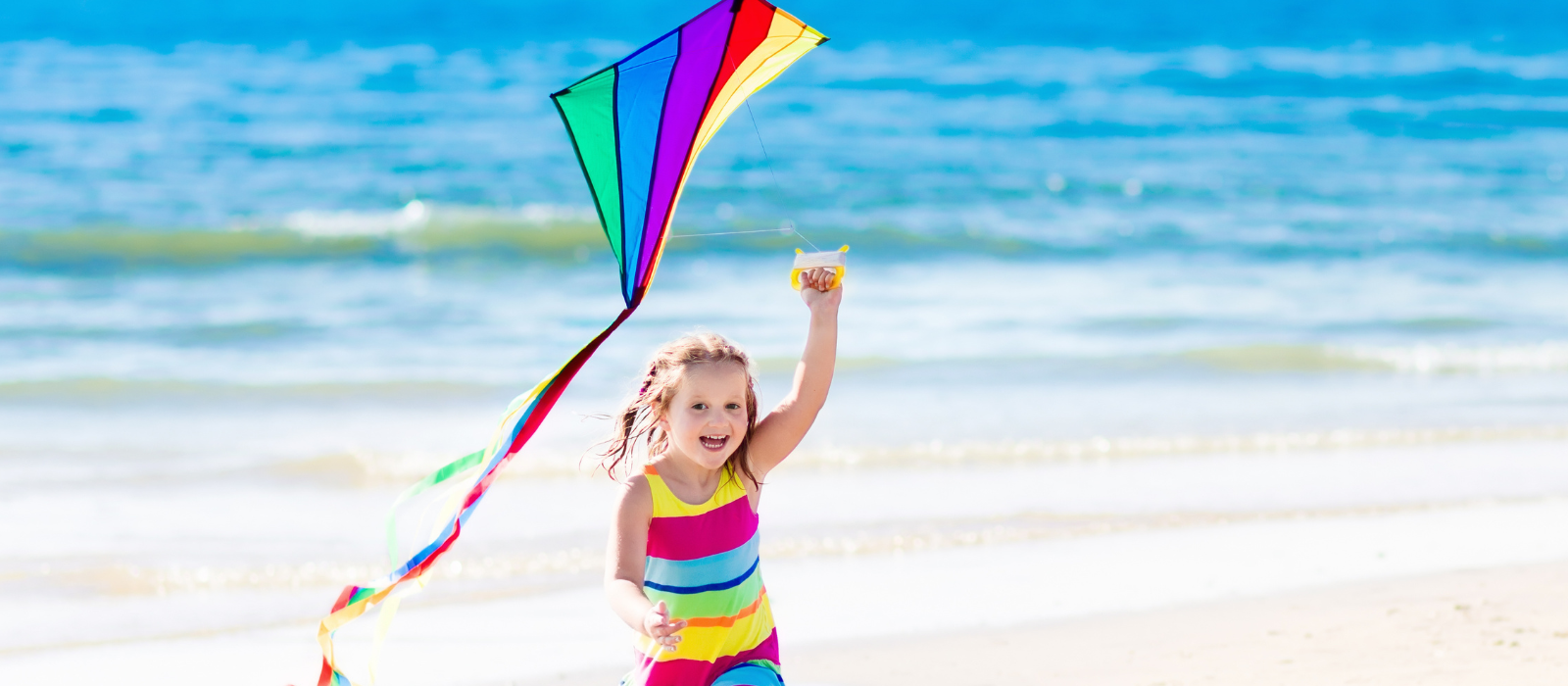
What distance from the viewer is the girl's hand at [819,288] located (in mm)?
2920

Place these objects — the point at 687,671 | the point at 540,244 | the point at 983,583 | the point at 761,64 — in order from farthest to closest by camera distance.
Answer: the point at 540,244 → the point at 983,583 → the point at 761,64 → the point at 687,671

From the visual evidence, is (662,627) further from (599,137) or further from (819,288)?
(599,137)

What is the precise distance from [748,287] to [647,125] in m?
8.92

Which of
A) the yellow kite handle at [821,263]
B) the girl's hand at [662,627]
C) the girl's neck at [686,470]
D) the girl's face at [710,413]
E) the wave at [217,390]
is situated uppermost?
the wave at [217,390]

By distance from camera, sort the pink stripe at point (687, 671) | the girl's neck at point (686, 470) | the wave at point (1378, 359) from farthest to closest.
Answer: the wave at point (1378, 359) → the girl's neck at point (686, 470) → the pink stripe at point (687, 671)

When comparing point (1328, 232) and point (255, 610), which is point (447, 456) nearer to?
point (255, 610)

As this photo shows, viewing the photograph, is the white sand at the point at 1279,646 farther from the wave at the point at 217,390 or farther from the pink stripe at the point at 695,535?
the wave at the point at 217,390

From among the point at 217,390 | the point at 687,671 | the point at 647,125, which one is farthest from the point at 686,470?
the point at 217,390

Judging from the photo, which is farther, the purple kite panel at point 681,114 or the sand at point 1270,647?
the sand at point 1270,647

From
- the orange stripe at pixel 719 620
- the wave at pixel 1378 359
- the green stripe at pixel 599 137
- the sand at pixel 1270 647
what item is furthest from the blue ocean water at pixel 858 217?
the orange stripe at pixel 719 620

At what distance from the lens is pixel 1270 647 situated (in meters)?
4.14

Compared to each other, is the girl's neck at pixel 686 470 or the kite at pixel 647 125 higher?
the kite at pixel 647 125

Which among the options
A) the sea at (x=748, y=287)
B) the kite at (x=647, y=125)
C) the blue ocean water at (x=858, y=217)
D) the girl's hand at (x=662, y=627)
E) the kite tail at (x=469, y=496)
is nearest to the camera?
the girl's hand at (x=662, y=627)

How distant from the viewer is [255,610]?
4.79 m
